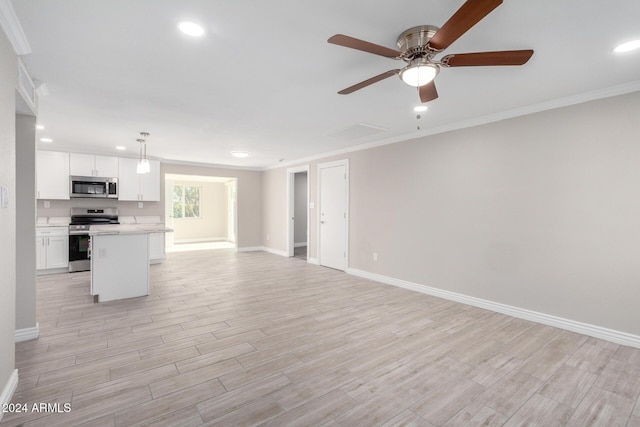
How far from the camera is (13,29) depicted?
73.6 inches

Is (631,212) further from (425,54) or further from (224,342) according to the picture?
(224,342)

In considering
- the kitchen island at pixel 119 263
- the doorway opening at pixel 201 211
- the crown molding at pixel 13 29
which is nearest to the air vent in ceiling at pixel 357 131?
the kitchen island at pixel 119 263

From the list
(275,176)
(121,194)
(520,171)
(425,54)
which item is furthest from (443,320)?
(121,194)

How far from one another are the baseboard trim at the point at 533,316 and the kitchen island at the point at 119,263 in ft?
12.4

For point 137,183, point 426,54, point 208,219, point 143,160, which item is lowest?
point 208,219

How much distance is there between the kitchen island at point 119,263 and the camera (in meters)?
3.86

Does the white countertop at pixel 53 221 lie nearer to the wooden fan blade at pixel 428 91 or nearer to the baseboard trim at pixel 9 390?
the baseboard trim at pixel 9 390

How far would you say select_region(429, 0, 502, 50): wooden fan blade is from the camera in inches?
52.9

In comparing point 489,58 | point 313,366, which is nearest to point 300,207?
point 313,366

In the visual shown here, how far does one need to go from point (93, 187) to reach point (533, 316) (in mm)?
7763

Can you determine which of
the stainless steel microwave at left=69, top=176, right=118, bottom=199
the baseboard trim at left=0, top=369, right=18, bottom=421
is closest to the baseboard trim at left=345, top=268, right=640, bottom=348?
the baseboard trim at left=0, top=369, right=18, bottom=421

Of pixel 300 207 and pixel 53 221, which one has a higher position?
pixel 300 207

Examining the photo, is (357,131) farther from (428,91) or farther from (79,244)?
(79,244)

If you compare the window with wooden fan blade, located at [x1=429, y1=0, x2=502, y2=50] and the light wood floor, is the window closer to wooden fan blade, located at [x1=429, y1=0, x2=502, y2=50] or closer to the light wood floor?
the light wood floor
